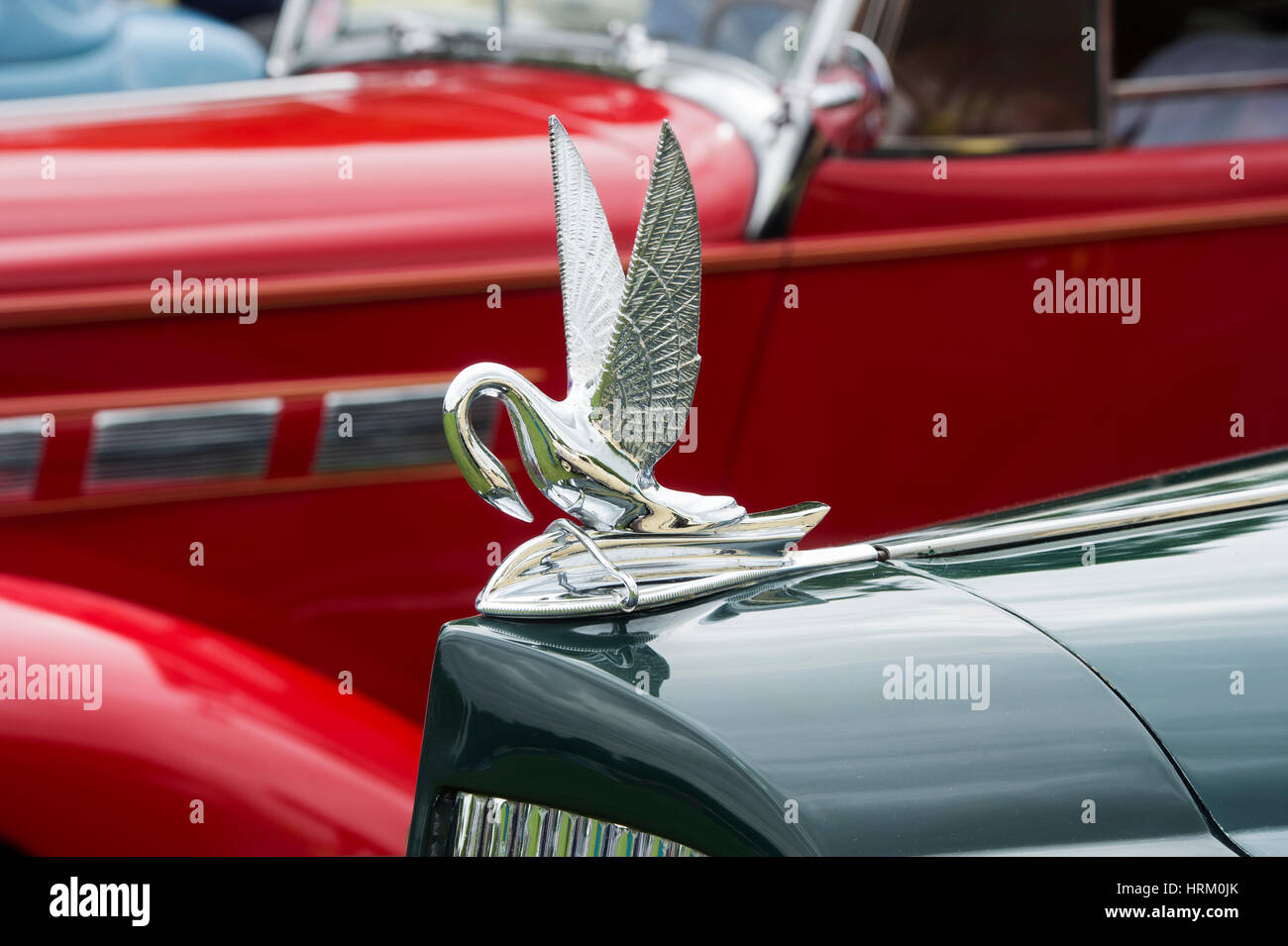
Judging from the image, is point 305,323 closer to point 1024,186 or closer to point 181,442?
point 181,442

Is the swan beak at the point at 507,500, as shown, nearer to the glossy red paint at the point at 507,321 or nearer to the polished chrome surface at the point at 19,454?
the glossy red paint at the point at 507,321

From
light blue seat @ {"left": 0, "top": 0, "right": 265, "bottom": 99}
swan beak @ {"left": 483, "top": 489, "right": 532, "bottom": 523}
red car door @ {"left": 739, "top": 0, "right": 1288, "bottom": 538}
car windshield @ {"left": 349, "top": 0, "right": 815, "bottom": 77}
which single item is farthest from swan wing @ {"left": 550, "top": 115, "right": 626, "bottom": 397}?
light blue seat @ {"left": 0, "top": 0, "right": 265, "bottom": 99}

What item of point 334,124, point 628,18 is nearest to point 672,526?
point 334,124

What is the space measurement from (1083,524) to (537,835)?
21.4 inches

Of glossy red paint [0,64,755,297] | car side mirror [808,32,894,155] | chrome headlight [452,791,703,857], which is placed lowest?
chrome headlight [452,791,703,857]

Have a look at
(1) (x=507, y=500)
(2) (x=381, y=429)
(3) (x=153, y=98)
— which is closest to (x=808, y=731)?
(1) (x=507, y=500)

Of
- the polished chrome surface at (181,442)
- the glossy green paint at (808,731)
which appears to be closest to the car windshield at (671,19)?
the polished chrome surface at (181,442)

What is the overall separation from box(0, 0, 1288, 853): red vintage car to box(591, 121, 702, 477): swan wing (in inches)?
29.9

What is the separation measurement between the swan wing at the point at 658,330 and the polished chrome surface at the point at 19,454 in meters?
1.17

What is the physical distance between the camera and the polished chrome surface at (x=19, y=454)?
1.88 meters

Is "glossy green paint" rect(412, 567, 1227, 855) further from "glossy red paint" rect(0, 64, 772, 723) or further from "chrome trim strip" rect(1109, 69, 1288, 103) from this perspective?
"chrome trim strip" rect(1109, 69, 1288, 103)

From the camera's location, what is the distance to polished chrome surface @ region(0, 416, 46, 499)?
1885mm
